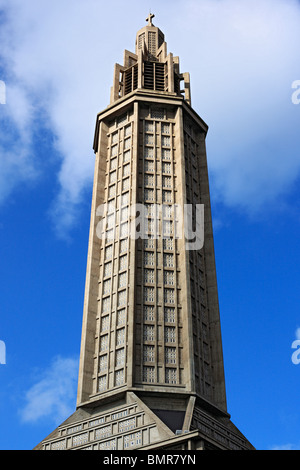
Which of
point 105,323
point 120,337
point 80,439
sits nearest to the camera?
point 80,439

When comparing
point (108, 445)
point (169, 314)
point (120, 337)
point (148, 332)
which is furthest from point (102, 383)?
point (169, 314)

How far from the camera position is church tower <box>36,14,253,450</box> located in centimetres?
4800

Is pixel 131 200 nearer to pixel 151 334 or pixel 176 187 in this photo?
pixel 176 187

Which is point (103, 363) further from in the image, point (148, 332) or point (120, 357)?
point (148, 332)

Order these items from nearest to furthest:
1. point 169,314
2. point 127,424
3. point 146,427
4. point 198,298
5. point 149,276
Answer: point 146,427
point 127,424
point 169,314
point 149,276
point 198,298

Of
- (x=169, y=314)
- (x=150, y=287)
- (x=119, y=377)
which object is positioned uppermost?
(x=150, y=287)

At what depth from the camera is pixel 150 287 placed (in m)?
55.7

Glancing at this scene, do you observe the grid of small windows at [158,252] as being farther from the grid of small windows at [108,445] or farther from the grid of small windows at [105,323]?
the grid of small windows at [108,445]

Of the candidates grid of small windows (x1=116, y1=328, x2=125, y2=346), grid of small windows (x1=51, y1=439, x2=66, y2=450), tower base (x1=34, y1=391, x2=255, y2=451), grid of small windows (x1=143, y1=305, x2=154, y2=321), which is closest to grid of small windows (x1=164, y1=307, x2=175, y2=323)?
grid of small windows (x1=143, y1=305, x2=154, y2=321)

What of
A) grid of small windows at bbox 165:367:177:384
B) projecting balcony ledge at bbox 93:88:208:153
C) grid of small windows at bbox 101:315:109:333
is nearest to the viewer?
grid of small windows at bbox 165:367:177:384

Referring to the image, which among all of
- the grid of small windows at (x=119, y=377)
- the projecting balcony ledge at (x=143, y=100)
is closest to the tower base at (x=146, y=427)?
the grid of small windows at (x=119, y=377)

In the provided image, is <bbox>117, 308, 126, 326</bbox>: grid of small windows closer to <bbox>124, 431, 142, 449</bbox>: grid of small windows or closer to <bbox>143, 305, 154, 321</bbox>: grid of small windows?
<bbox>143, 305, 154, 321</bbox>: grid of small windows

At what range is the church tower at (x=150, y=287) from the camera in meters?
48.0
